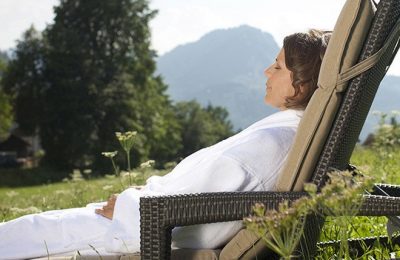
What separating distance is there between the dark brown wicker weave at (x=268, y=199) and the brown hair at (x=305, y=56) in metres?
0.40

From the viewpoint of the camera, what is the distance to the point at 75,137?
125ft

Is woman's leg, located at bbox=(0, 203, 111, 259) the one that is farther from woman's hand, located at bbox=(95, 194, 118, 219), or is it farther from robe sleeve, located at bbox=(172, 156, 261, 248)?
robe sleeve, located at bbox=(172, 156, 261, 248)

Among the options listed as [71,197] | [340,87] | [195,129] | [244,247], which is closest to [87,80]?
[71,197]

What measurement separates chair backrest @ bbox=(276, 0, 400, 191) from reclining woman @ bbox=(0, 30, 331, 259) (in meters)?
0.28

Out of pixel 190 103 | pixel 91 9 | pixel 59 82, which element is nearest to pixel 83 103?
pixel 59 82

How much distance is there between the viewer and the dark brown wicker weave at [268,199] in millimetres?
2861

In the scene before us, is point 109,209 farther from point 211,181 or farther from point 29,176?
point 29,176

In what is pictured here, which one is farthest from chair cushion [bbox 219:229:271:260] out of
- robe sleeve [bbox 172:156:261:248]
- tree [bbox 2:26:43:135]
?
tree [bbox 2:26:43:135]

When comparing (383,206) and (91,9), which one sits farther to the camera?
(91,9)

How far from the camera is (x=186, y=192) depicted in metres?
3.25

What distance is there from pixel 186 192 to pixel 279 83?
807mm

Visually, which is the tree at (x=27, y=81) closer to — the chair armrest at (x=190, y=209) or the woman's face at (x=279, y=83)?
the woman's face at (x=279, y=83)

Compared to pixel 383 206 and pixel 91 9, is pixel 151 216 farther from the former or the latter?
pixel 91 9

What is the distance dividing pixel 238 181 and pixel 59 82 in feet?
123
